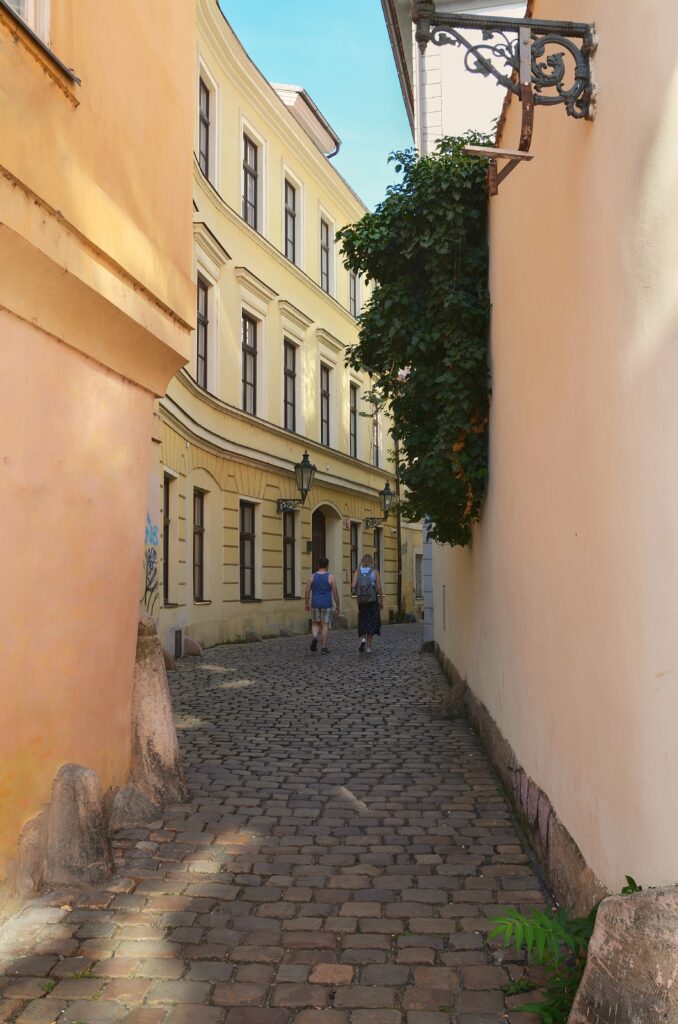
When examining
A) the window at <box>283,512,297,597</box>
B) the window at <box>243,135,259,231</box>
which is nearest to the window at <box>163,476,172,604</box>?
the window at <box>283,512,297,597</box>

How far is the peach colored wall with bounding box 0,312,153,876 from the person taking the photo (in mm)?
3994

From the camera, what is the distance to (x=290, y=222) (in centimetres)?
2206

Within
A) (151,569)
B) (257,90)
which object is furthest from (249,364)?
(151,569)

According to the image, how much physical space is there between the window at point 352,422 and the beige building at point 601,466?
20446mm

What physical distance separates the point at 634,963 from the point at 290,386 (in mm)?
20112

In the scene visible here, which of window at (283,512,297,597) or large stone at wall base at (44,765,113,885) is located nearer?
large stone at wall base at (44,765,113,885)

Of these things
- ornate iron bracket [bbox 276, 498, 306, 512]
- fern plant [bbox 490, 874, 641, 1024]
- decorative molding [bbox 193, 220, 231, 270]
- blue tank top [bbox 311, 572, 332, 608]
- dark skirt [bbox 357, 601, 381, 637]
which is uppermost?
decorative molding [bbox 193, 220, 231, 270]

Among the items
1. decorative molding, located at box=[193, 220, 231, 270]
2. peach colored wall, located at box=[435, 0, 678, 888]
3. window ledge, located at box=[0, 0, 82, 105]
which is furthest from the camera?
decorative molding, located at box=[193, 220, 231, 270]

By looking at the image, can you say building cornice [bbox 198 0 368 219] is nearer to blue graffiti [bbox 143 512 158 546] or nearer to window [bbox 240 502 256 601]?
window [bbox 240 502 256 601]

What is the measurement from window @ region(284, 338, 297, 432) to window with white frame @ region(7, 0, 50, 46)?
676 inches

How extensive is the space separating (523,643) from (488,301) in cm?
314

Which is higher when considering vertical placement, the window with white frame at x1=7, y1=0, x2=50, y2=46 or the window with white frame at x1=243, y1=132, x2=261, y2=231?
the window with white frame at x1=243, y1=132, x2=261, y2=231

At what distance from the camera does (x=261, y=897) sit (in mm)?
4242

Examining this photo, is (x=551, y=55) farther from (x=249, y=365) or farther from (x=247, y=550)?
(x=249, y=365)
